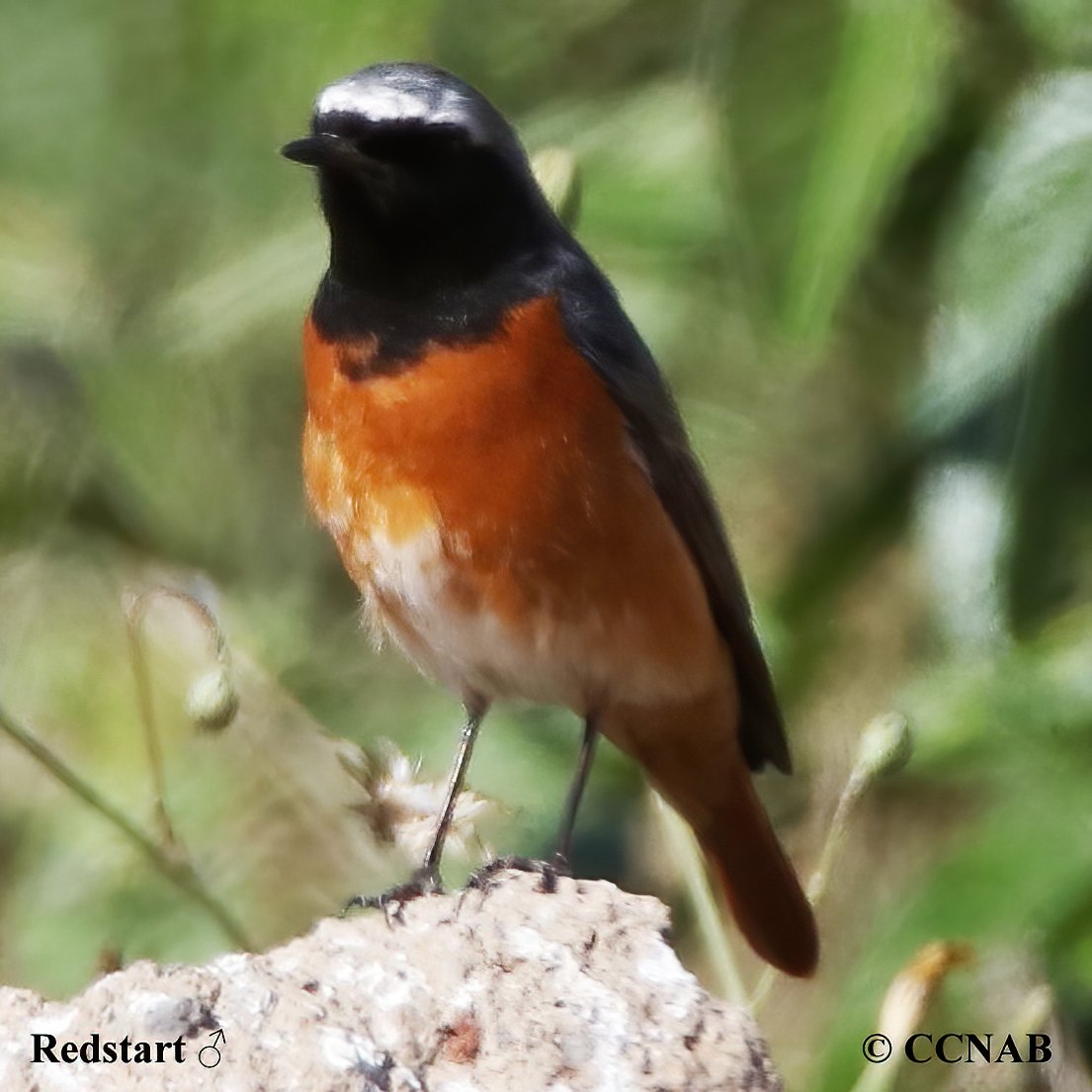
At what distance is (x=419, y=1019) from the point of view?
288cm

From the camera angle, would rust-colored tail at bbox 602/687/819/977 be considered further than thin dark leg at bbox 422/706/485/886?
Yes

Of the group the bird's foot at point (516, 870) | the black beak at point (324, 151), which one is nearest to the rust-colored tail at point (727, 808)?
the bird's foot at point (516, 870)

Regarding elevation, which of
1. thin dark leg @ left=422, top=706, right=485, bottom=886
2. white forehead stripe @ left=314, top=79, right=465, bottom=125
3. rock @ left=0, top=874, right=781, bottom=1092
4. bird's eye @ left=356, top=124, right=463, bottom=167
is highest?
white forehead stripe @ left=314, top=79, right=465, bottom=125

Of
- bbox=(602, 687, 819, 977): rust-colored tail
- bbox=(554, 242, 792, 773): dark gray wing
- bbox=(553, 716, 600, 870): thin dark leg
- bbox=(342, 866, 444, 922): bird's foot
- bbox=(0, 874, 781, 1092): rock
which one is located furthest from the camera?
bbox=(602, 687, 819, 977): rust-colored tail

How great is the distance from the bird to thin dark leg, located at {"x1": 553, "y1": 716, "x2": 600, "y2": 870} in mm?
16

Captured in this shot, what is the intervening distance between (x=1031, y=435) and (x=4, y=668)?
2190mm

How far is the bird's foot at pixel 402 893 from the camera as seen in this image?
3.51 metres

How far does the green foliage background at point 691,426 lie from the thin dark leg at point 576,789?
0.11 metres

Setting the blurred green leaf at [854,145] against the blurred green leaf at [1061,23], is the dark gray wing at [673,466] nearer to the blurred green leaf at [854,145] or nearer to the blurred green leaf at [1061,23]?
the blurred green leaf at [854,145]

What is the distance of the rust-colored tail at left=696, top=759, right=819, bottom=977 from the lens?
4.23m

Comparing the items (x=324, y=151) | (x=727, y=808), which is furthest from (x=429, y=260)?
(x=727, y=808)

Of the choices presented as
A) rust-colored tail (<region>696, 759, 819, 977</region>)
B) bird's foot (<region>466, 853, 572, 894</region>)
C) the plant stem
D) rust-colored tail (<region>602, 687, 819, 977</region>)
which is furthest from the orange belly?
the plant stem

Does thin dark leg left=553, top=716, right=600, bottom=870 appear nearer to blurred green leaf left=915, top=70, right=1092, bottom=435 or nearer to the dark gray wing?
the dark gray wing
